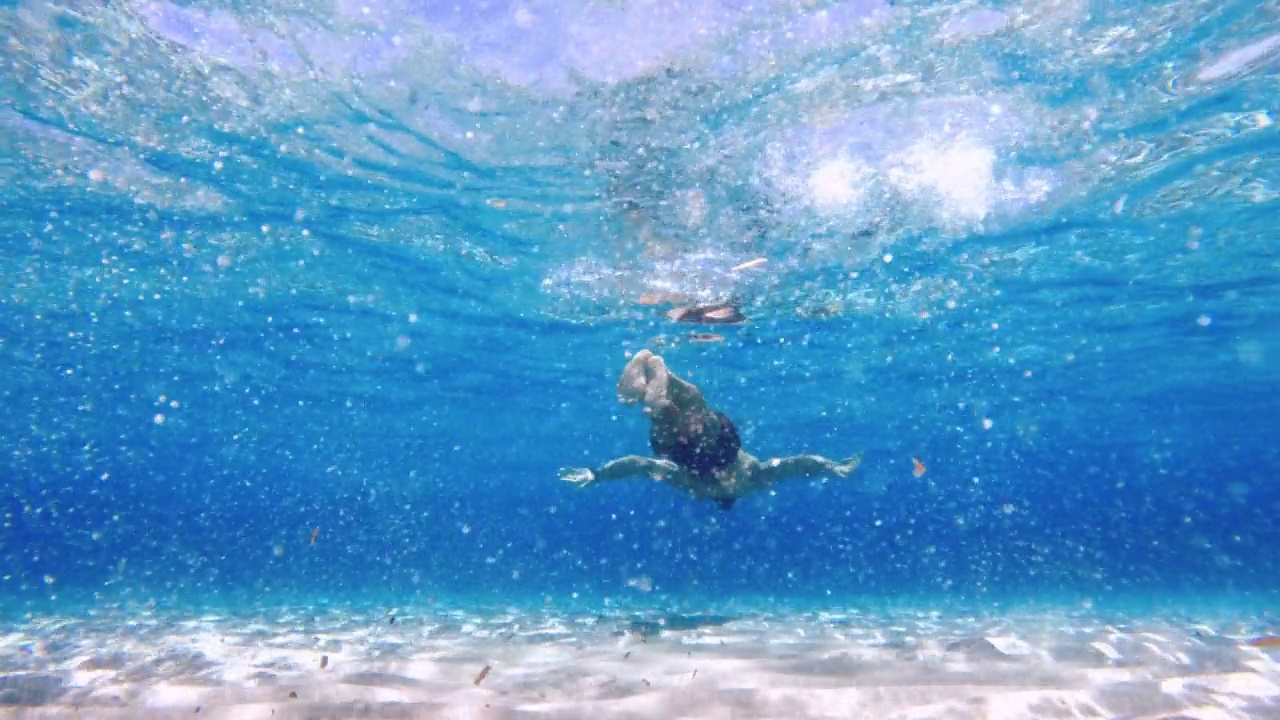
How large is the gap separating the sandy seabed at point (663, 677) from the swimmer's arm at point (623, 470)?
98.8 inches

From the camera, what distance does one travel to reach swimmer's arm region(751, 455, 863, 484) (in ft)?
38.9

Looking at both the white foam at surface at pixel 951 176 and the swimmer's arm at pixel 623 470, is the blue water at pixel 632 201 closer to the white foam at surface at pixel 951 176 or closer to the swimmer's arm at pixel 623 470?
the white foam at surface at pixel 951 176

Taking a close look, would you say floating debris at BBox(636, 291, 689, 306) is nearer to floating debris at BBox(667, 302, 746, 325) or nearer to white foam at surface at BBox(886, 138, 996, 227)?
floating debris at BBox(667, 302, 746, 325)

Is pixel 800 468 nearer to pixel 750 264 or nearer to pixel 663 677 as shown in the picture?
pixel 663 677

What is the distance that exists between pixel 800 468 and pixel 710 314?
10642mm

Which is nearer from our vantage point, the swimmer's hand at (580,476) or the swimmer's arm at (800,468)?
the swimmer's hand at (580,476)

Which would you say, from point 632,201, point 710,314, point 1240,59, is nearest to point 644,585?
point 710,314

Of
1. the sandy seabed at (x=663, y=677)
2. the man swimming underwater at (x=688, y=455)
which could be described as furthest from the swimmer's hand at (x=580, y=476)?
the sandy seabed at (x=663, y=677)

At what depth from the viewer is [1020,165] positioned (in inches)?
555

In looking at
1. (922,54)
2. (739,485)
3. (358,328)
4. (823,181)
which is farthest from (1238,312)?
(358,328)

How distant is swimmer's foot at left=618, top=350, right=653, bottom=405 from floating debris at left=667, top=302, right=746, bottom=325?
1148cm

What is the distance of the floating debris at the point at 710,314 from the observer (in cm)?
2154

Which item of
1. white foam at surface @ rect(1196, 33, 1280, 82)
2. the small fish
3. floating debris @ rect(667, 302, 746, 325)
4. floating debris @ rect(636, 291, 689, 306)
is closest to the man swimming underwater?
the small fish

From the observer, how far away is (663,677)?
6.69m
